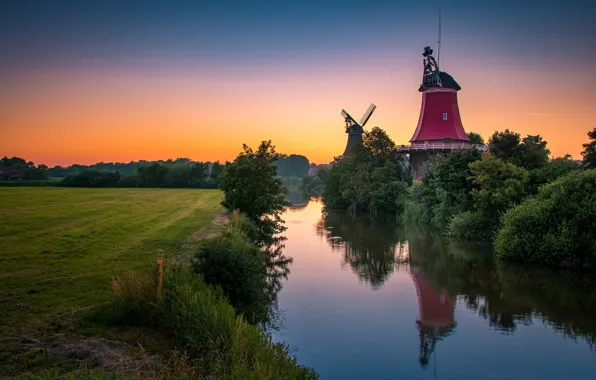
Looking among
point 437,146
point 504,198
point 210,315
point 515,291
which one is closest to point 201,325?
point 210,315

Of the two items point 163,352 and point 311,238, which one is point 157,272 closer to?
point 163,352

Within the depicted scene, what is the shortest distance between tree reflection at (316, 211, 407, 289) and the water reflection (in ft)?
0.16

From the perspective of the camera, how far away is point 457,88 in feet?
165

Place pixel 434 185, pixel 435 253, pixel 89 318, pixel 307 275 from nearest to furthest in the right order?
pixel 89 318
pixel 307 275
pixel 435 253
pixel 434 185

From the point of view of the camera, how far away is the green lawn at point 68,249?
10812 mm

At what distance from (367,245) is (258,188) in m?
8.04

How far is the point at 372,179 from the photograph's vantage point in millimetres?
49250

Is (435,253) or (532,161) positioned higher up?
(532,161)

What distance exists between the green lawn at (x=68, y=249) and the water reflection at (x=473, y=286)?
9.09 m

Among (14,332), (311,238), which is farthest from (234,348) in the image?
(311,238)

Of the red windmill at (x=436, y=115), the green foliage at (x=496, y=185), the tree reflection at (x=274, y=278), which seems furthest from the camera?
the red windmill at (x=436, y=115)

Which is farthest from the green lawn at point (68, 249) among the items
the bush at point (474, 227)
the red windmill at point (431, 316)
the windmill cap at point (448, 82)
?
the windmill cap at point (448, 82)

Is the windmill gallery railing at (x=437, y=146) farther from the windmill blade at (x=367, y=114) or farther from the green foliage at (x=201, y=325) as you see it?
the green foliage at (x=201, y=325)

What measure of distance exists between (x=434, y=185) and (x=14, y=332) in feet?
104
